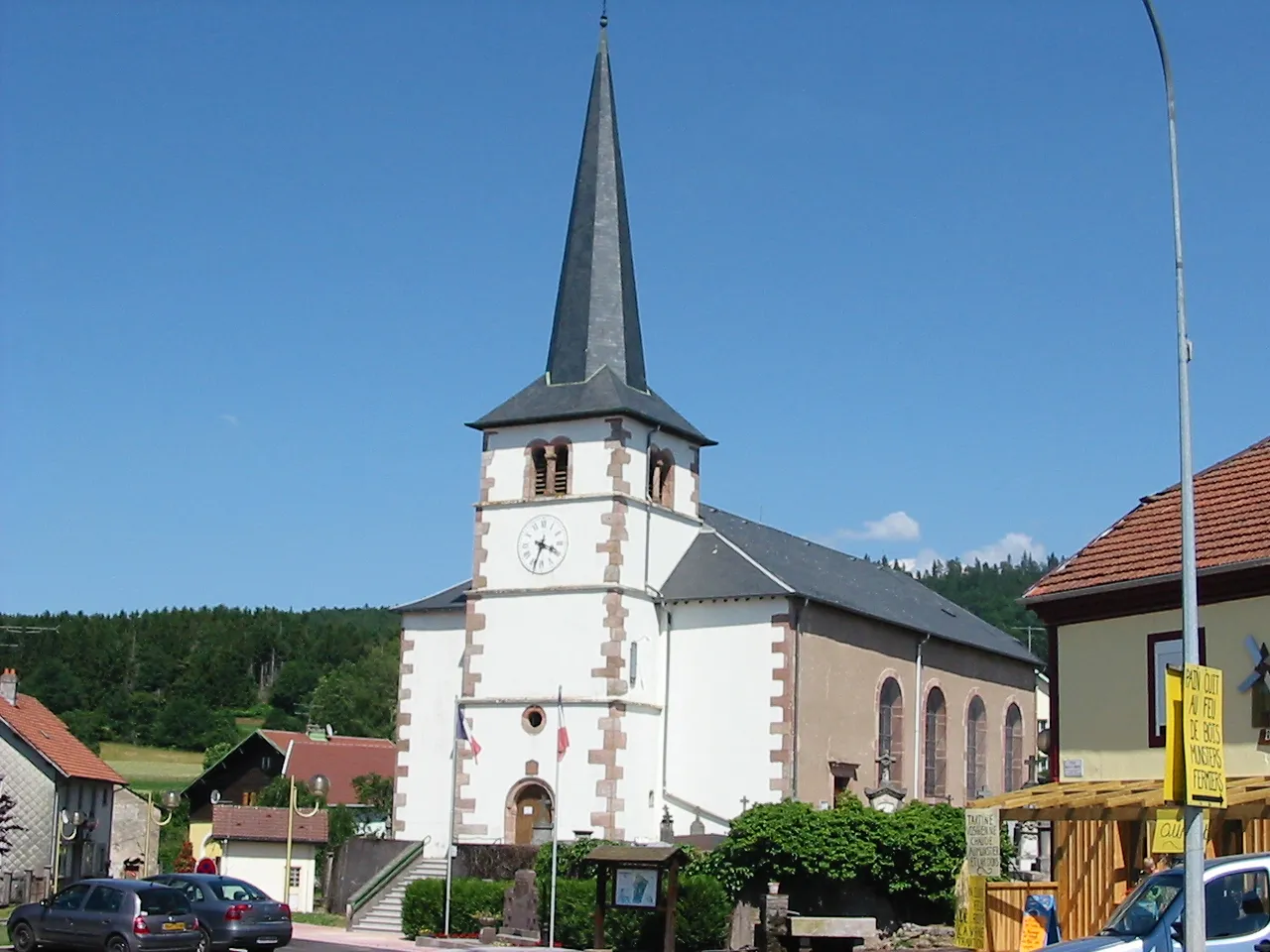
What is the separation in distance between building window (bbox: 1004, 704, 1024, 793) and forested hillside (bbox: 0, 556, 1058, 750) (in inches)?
2212

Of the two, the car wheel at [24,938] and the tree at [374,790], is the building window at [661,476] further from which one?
the tree at [374,790]

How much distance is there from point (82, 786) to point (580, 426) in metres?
24.6

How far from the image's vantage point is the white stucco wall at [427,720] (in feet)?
142

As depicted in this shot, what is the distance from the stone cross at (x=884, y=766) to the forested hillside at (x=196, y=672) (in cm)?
A: 6507

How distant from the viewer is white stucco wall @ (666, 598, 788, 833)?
132ft

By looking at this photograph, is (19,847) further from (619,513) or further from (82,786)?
(619,513)

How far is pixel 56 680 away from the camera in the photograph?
131500 mm

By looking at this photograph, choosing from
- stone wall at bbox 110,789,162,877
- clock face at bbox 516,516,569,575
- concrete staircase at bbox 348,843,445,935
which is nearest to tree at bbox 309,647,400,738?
stone wall at bbox 110,789,162,877

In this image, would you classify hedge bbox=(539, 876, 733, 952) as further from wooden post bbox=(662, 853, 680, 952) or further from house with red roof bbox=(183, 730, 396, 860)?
house with red roof bbox=(183, 730, 396, 860)

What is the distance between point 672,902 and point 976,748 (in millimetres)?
22629

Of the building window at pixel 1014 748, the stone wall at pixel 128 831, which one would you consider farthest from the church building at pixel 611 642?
the stone wall at pixel 128 831

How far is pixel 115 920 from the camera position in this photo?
24.2 meters

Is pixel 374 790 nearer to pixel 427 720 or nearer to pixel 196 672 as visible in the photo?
pixel 427 720

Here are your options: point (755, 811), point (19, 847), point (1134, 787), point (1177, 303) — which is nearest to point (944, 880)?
point (755, 811)
